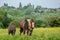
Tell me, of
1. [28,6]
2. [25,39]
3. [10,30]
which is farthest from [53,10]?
[25,39]

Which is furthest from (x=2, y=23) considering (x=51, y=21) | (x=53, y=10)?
(x=53, y=10)

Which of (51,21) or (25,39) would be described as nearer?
(25,39)

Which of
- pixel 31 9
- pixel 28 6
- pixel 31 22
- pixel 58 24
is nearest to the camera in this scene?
pixel 31 22

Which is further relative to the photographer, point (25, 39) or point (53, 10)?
point (53, 10)

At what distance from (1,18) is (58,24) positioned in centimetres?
1189

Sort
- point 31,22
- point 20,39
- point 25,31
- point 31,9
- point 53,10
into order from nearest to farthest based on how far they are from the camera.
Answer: point 20,39 → point 25,31 → point 31,22 → point 53,10 → point 31,9

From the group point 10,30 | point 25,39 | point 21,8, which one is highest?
point 25,39

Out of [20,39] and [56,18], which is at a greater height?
[20,39]

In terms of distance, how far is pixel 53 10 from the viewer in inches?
2383

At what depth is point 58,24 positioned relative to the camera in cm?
4222

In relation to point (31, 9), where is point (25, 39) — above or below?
above

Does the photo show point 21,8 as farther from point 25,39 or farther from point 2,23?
point 25,39

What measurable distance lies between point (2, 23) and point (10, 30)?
1092 inches

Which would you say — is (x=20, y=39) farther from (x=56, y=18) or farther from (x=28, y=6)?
(x=28, y=6)
